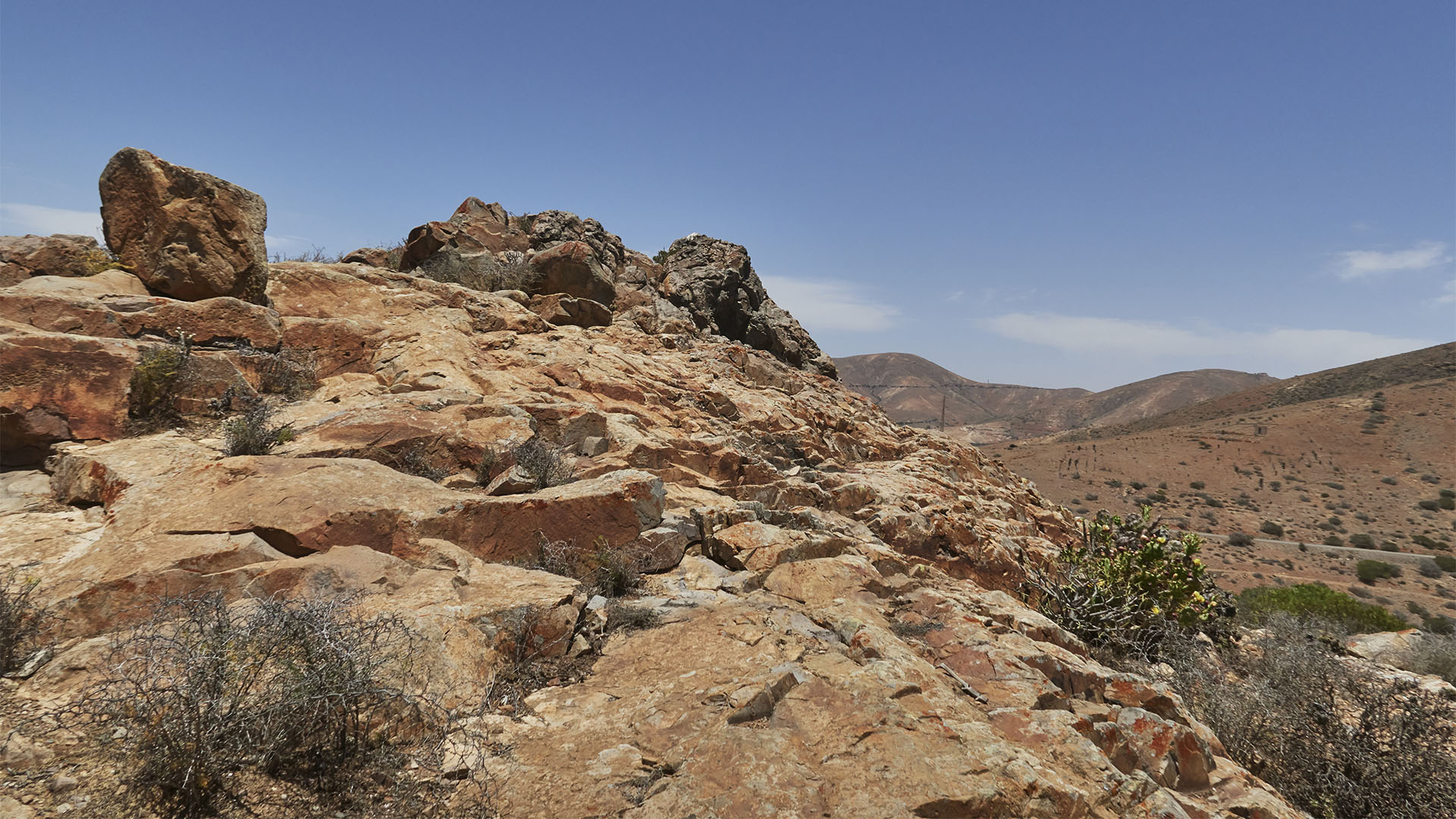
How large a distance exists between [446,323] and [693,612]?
6.79 m

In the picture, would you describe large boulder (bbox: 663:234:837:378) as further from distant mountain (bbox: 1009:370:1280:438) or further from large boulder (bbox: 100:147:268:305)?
distant mountain (bbox: 1009:370:1280:438)

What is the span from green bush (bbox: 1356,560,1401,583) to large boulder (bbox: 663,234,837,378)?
1330 inches

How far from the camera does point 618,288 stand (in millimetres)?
15414

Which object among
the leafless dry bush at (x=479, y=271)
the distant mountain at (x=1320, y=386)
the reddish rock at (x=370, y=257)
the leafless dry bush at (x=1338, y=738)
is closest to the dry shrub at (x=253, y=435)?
the leafless dry bush at (x=479, y=271)

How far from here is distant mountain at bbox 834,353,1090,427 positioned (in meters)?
120

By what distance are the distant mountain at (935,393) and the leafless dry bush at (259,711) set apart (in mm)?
111946

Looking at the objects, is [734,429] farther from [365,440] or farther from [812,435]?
[365,440]

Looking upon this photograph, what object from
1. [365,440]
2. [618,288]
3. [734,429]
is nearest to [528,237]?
[618,288]

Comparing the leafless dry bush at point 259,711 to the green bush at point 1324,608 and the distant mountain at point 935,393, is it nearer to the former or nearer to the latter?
the green bush at point 1324,608

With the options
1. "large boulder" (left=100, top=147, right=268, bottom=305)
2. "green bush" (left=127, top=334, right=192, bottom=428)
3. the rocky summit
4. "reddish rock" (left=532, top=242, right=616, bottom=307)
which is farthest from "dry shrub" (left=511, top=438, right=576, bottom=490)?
"reddish rock" (left=532, top=242, right=616, bottom=307)

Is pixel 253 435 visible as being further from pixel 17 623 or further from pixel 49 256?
pixel 49 256

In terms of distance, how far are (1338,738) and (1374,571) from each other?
124 feet

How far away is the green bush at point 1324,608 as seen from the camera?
16.6m

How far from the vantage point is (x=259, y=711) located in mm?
2719
